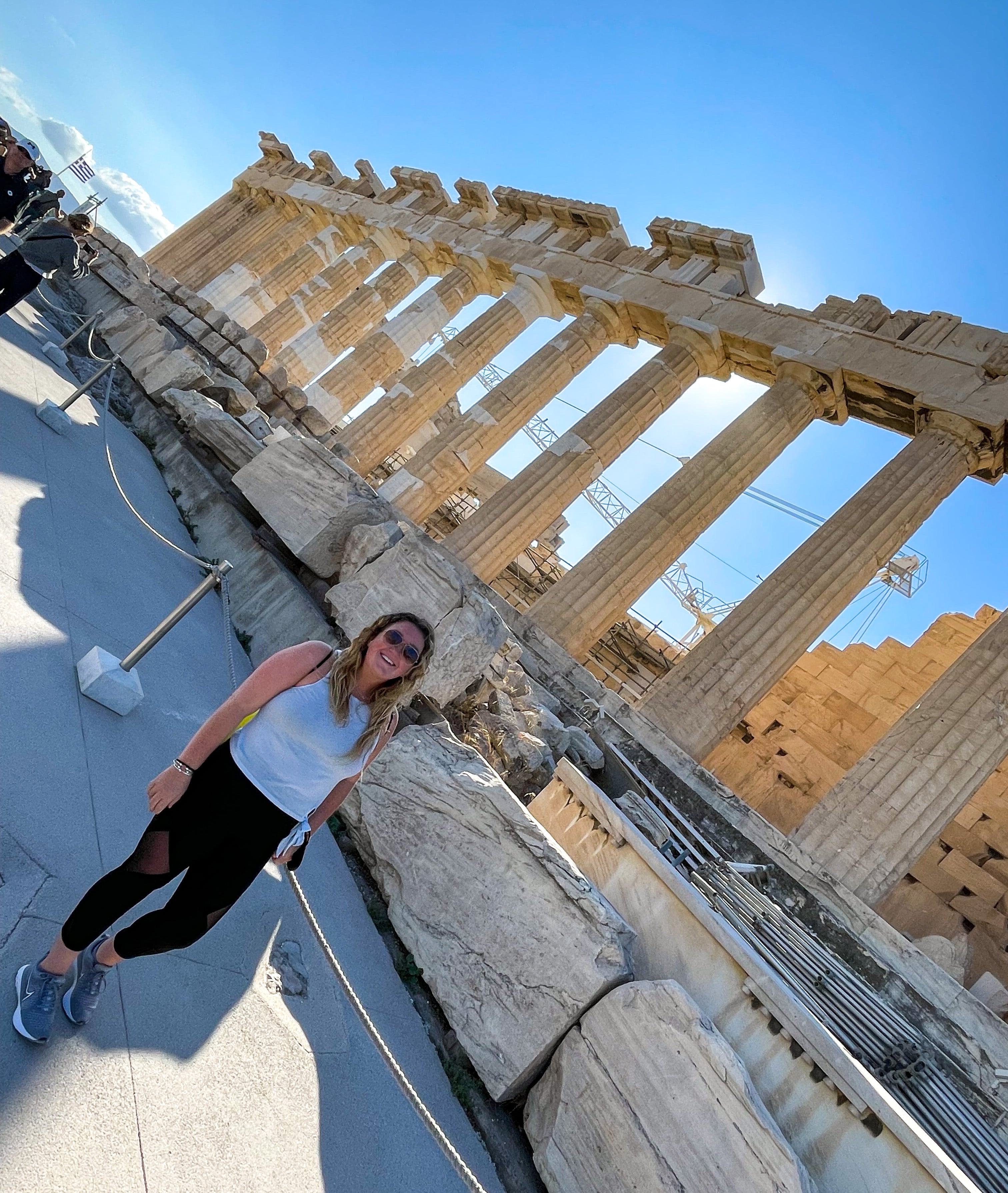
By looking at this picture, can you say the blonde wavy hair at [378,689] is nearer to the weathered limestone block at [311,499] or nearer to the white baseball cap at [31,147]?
the weathered limestone block at [311,499]

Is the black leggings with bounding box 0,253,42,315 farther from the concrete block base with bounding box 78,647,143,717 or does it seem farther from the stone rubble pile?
the stone rubble pile

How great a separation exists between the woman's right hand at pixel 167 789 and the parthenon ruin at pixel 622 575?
7.86 ft

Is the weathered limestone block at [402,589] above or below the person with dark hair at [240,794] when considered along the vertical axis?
above

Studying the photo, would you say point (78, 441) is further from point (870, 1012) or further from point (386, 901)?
point (870, 1012)

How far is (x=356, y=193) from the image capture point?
25.6 m

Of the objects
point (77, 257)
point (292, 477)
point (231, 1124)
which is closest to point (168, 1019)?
point (231, 1124)

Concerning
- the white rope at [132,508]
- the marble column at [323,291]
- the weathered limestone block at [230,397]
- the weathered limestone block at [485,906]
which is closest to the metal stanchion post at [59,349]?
the white rope at [132,508]

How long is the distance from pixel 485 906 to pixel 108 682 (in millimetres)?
2385

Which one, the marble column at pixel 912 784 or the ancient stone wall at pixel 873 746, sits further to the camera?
the ancient stone wall at pixel 873 746

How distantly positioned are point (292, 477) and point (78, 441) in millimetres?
1888

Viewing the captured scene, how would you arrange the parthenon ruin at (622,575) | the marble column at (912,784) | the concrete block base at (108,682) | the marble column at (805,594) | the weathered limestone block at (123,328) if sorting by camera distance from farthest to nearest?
1. the weathered limestone block at (123,328)
2. the marble column at (805,594)
3. the marble column at (912,784)
4. the parthenon ruin at (622,575)
5. the concrete block base at (108,682)

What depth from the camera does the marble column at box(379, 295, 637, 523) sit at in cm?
1496

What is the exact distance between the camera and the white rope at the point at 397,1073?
270cm

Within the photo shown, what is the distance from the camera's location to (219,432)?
8.69 metres
